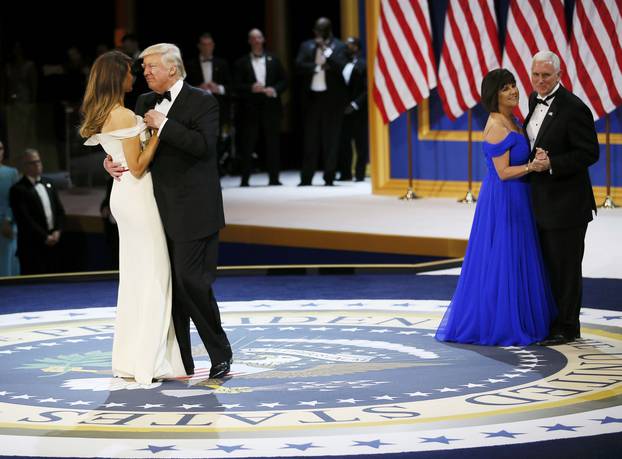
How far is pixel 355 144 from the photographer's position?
1577cm

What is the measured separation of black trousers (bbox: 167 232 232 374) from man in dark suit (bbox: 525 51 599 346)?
5.78 feet

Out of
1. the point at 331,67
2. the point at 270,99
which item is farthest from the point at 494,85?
the point at 270,99

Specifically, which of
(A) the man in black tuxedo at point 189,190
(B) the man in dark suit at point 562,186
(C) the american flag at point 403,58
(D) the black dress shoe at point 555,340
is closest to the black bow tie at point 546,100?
(B) the man in dark suit at point 562,186

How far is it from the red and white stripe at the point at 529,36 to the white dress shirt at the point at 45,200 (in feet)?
14.2

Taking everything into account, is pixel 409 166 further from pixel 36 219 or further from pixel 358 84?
pixel 36 219

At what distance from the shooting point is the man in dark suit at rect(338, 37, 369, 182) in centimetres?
1505

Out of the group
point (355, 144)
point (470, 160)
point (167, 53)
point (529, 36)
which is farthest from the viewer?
point (355, 144)

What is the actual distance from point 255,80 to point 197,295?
8939 millimetres

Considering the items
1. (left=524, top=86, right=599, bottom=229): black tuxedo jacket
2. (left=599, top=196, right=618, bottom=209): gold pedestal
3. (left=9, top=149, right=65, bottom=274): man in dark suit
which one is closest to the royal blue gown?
(left=524, top=86, right=599, bottom=229): black tuxedo jacket

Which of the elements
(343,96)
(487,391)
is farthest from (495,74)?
(343,96)

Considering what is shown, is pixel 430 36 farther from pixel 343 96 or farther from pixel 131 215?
pixel 131 215

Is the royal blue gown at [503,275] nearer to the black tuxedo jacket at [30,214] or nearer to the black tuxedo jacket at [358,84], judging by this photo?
the black tuxedo jacket at [30,214]

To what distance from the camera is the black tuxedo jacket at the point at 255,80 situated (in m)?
15.0

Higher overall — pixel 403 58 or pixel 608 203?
pixel 403 58
